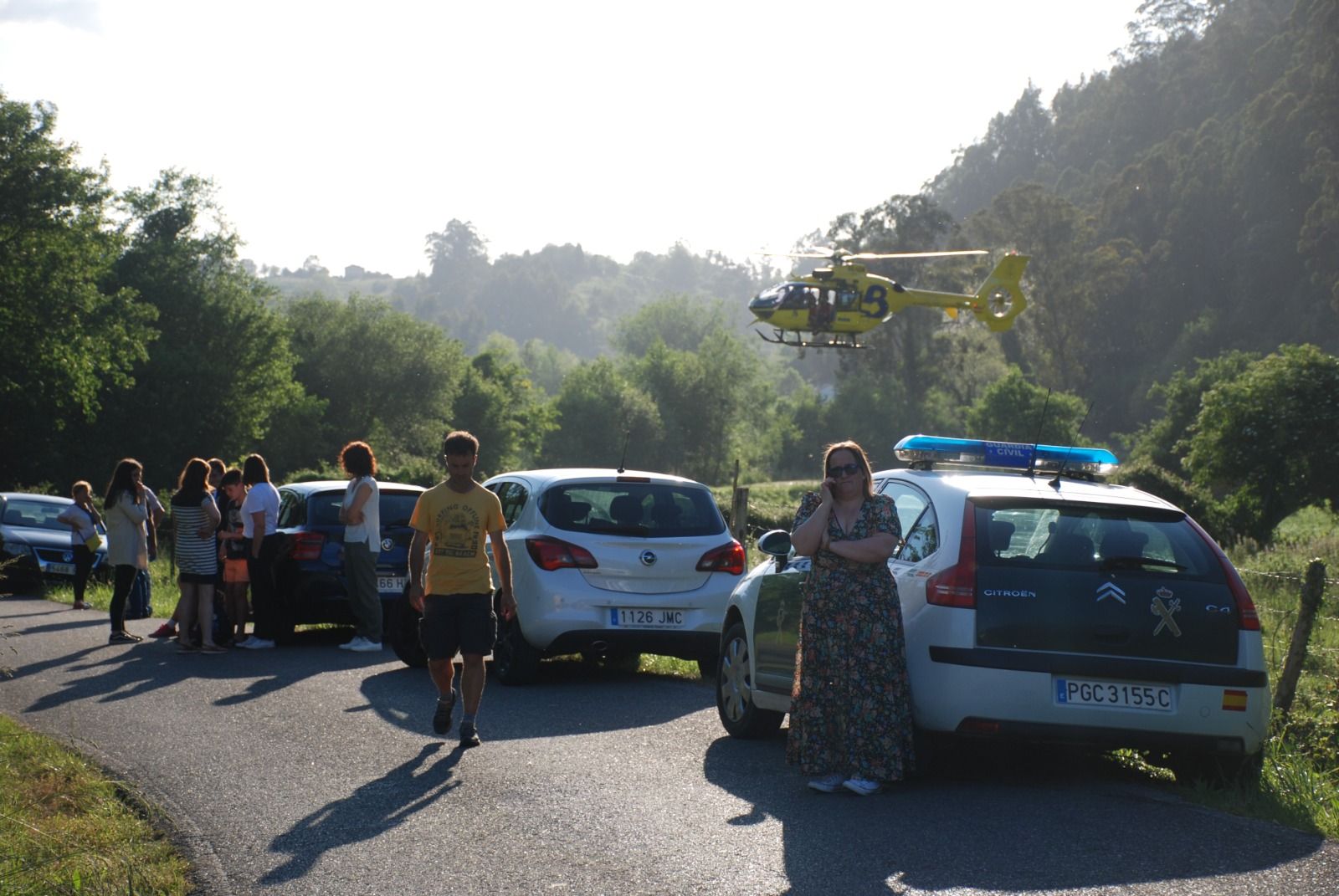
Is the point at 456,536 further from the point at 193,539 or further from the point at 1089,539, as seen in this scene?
the point at 193,539

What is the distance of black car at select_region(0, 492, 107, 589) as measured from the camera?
2275cm

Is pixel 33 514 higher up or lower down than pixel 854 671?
lower down

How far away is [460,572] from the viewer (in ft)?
28.3

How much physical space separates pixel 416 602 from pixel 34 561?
53.6 feet

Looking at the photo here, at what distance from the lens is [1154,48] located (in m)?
132

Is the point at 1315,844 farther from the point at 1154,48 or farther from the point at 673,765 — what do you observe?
the point at 1154,48

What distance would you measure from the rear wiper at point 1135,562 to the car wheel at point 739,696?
2.37m

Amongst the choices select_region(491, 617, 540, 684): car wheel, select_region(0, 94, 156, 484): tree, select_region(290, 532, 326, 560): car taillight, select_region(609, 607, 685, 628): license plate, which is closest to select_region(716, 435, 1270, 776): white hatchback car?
select_region(609, 607, 685, 628): license plate

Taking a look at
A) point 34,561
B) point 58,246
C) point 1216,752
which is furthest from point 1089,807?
point 58,246

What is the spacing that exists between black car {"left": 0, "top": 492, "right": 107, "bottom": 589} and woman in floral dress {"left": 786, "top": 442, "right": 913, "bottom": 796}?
16424 mm

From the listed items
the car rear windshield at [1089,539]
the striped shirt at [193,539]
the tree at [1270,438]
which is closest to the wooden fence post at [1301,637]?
the car rear windshield at [1089,539]

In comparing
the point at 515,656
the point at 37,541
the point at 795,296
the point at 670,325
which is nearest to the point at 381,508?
the point at 515,656

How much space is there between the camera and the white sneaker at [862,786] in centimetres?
708

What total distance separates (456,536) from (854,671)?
2.60 metres
